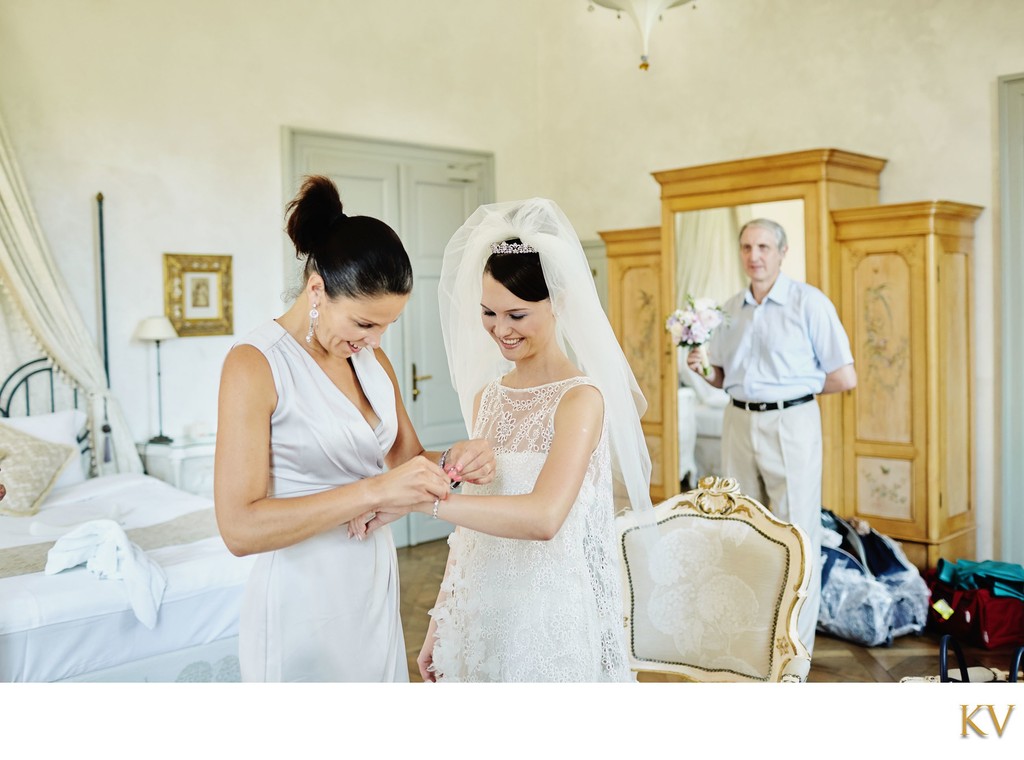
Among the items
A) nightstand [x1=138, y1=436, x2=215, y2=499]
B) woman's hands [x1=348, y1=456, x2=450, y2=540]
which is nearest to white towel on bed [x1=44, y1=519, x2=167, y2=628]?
woman's hands [x1=348, y1=456, x2=450, y2=540]

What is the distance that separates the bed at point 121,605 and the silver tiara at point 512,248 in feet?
5.80

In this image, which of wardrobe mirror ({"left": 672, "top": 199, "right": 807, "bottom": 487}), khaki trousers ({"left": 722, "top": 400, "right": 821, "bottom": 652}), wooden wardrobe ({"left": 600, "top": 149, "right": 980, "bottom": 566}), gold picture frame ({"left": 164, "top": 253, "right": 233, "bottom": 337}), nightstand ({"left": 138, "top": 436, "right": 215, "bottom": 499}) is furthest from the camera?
gold picture frame ({"left": 164, "top": 253, "right": 233, "bottom": 337})

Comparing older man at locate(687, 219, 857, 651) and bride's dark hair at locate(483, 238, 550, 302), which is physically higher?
bride's dark hair at locate(483, 238, 550, 302)

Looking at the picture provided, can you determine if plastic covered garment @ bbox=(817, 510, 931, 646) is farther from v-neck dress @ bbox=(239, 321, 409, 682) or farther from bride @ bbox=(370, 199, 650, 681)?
v-neck dress @ bbox=(239, 321, 409, 682)

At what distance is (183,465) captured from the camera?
5.01 m

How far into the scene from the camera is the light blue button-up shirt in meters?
4.17

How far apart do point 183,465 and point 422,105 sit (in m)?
2.78

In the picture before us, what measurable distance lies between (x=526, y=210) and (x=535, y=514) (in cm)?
65

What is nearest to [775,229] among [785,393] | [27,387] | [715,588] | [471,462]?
[785,393]

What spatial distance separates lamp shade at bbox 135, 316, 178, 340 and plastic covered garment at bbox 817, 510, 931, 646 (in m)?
3.38

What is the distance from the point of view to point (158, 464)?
5.07 m

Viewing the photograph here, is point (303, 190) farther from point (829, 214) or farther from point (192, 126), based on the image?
point (192, 126)

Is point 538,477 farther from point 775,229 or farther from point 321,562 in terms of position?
point 775,229
